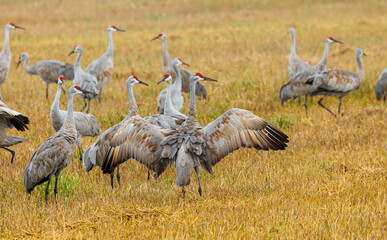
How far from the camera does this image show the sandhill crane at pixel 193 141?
530 cm

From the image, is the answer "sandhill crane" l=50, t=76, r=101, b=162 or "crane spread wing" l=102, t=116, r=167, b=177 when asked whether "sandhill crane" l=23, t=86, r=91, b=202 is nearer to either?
"crane spread wing" l=102, t=116, r=167, b=177

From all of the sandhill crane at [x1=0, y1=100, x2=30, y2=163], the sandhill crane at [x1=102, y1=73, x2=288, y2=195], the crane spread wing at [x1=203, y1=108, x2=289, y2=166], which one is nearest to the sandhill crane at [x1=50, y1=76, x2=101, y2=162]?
the sandhill crane at [x1=0, y1=100, x2=30, y2=163]

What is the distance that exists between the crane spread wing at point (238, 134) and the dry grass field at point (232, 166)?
1.61 ft

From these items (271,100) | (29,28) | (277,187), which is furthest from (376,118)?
(29,28)

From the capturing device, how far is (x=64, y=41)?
715 inches

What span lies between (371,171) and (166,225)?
2.64m

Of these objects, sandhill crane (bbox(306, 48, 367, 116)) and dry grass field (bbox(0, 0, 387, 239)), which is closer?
dry grass field (bbox(0, 0, 387, 239))

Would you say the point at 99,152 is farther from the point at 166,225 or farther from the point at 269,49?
the point at 269,49

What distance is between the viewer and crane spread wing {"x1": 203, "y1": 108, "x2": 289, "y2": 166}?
210 inches

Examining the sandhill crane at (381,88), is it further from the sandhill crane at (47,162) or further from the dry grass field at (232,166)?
the sandhill crane at (47,162)

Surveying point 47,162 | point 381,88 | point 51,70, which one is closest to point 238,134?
point 47,162

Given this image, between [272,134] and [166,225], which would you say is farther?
[272,134]

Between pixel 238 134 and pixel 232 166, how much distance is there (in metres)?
1.15

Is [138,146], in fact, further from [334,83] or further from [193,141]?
[334,83]
